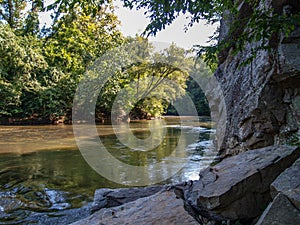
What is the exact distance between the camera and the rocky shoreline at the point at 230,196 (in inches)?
82.3

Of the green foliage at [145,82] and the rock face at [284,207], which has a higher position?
the green foliage at [145,82]

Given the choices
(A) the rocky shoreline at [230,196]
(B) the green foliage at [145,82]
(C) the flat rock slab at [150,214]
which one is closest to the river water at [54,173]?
(C) the flat rock slab at [150,214]

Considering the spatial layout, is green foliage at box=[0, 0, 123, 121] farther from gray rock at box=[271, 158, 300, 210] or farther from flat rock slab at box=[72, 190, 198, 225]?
gray rock at box=[271, 158, 300, 210]

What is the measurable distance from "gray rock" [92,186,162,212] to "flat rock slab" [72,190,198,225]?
1.60 ft

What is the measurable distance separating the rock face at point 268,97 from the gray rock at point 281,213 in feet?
5.34

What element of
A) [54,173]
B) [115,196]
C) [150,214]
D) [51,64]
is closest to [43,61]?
[51,64]

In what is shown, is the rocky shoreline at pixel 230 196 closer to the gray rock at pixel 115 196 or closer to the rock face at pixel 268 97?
the gray rock at pixel 115 196

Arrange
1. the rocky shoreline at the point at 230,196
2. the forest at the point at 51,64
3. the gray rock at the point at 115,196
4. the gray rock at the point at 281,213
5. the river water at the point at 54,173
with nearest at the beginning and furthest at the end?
the gray rock at the point at 281,213
the rocky shoreline at the point at 230,196
the gray rock at the point at 115,196
the river water at the point at 54,173
the forest at the point at 51,64

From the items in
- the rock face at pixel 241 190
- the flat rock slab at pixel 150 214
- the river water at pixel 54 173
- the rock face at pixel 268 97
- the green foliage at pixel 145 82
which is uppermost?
the green foliage at pixel 145 82

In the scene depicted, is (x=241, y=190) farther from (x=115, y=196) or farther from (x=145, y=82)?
(x=145, y=82)

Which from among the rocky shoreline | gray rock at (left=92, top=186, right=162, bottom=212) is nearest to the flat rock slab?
the rocky shoreline

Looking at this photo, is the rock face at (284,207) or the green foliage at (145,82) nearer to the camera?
the rock face at (284,207)

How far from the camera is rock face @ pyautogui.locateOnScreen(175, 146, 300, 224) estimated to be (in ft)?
6.89

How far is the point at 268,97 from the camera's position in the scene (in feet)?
11.0
